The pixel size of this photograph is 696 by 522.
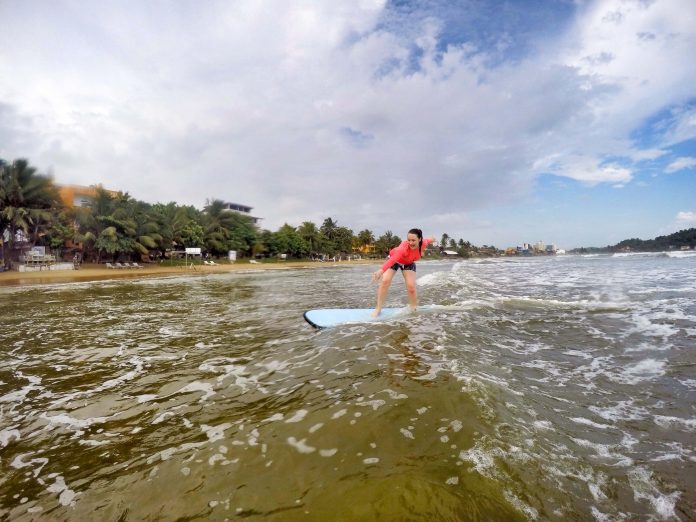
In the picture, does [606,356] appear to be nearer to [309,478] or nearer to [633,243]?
[309,478]

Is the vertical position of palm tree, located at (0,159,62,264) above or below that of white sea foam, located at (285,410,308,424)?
above

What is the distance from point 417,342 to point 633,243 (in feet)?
534

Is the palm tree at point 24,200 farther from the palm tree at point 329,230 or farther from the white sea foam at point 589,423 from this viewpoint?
the palm tree at point 329,230

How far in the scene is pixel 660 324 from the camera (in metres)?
6.74

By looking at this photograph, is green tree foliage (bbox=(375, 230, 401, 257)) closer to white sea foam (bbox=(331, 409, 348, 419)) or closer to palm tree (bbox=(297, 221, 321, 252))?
palm tree (bbox=(297, 221, 321, 252))

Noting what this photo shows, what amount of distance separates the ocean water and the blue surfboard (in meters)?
1.04

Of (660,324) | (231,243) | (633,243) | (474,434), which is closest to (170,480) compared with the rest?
(474,434)

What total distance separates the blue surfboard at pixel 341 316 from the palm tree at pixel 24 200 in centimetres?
4489

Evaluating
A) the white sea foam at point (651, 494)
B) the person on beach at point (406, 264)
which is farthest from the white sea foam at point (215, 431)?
the person on beach at point (406, 264)

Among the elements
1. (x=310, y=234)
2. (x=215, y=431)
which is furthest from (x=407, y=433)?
(x=310, y=234)

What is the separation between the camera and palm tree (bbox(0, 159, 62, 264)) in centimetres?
3603

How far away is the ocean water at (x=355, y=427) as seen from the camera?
2096mm

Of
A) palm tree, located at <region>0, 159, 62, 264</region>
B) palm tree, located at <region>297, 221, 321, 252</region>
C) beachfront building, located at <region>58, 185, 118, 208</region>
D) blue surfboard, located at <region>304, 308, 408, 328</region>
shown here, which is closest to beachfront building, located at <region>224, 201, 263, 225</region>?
palm tree, located at <region>297, 221, 321, 252</region>

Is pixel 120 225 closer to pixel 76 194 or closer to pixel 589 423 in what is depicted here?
pixel 76 194
